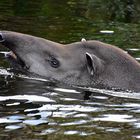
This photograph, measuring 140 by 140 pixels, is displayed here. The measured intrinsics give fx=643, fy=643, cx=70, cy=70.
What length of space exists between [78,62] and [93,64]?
675 mm

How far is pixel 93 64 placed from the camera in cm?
1454

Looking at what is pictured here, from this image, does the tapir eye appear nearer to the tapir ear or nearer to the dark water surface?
the dark water surface

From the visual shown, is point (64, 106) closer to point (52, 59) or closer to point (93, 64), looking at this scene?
point (93, 64)

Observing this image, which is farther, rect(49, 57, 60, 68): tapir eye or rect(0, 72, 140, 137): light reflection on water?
rect(49, 57, 60, 68): tapir eye

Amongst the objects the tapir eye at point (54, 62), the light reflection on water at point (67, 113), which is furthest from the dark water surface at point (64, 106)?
the tapir eye at point (54, 62)

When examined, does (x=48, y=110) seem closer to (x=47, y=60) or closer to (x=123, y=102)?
(x=123, y=102)

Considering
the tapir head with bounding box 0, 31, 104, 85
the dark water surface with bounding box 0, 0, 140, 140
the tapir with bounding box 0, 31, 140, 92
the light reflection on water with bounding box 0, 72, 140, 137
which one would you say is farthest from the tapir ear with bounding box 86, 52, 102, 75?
the light reflection on water with bounding box 0, 72, 140, 137

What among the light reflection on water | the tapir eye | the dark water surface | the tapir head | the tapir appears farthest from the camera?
the tapir eye

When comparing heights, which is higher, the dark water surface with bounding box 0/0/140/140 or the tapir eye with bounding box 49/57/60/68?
the tapir eye with bounding box 49/57/60/68

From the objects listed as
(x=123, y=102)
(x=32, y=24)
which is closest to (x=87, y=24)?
(x=32, y=24)

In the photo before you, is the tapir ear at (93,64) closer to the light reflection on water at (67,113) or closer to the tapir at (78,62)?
the tapir at (78,62)

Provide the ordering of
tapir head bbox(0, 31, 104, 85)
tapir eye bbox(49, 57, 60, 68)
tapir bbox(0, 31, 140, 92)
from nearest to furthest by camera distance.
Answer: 1. tapir bbox(0, 31, 140, 92)
2. tapir head bbox(0, 31, 104, 85)
3. tapir eye bbox(49, 57, 60, 68)

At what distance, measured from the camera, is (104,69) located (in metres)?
14.8

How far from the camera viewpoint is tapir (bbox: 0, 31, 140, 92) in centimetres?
1464
